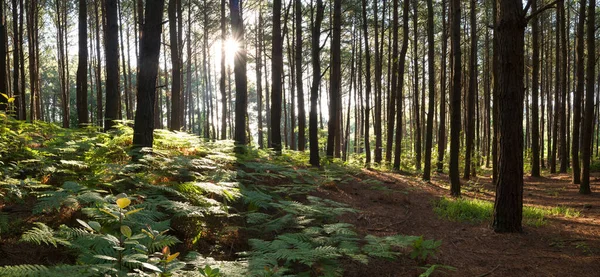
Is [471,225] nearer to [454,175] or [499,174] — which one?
[499,174]

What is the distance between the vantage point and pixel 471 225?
→ 6.26 meters

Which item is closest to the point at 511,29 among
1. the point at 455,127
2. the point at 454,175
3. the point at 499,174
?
the point at 499,174

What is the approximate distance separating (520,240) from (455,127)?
4.64 metres

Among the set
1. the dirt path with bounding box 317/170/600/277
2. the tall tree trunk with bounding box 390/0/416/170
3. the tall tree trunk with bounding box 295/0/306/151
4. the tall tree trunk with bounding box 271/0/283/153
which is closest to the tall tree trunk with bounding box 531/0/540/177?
the tall tree trunk with bounding box 390/0/416/170

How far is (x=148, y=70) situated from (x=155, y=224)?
3.56 metres

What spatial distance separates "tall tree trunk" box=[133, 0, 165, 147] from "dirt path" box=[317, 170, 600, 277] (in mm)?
3853

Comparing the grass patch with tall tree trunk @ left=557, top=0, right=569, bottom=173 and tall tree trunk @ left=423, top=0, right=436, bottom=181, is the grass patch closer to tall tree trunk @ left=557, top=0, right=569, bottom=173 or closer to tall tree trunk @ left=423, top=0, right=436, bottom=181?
tall tree trunk @ left=423, top=0, right=436, bottom=181

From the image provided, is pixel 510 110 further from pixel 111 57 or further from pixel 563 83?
pixel 563 83

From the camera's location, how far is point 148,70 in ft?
19.0

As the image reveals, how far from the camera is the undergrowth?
2.36 meters

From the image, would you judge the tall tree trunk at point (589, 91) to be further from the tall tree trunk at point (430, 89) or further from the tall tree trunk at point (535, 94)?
the tall tree trunk at point (430, 89)

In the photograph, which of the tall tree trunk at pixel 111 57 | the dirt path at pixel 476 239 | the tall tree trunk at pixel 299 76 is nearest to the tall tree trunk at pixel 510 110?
the dirt path at pixel 476 239

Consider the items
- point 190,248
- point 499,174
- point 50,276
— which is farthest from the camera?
point 499,174

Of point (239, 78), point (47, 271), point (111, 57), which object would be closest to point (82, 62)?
point (111, 57)
